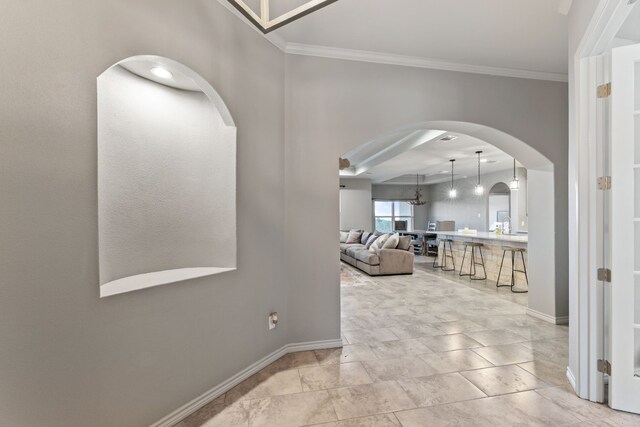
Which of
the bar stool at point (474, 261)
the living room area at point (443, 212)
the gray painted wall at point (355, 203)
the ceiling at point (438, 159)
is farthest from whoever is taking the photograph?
the gray painted wall at point (355, 203)

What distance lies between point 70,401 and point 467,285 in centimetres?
608

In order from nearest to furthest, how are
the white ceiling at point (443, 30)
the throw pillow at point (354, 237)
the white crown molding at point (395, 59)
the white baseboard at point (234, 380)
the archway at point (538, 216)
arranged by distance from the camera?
the white baseboard at point (234, 380) < the white ceiling at point (443, 30) < the white crown molding at point (395, 59) < the archway at point (538, 216) < the throw pillow at point (354, 237)

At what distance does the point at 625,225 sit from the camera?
190 cm

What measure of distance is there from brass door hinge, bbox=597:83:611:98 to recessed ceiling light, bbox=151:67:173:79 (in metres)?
3.09

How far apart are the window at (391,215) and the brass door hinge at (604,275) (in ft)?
37.5

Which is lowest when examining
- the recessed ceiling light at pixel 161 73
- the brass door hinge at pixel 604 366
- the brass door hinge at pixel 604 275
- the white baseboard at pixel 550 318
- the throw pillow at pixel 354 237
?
the white baseboard at pixel 550 318

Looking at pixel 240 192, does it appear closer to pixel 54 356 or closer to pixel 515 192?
pixel 54 356

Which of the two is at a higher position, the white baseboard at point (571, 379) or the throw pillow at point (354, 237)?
the throw pillow at point (354, 237)

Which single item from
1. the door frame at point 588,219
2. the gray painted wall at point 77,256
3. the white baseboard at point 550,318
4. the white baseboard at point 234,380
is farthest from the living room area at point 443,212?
the gray painted wall at point 77,256

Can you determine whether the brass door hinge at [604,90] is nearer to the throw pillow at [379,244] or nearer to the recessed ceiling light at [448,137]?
the recessed ceiling light at [448,137]

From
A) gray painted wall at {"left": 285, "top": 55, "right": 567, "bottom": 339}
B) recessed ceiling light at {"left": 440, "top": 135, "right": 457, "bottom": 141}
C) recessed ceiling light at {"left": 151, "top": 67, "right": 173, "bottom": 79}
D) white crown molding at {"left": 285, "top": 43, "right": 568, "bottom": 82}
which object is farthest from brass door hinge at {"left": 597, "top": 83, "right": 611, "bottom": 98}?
recessed ceiling light at {"left": 440, "top": 135, "right": 457, "bottom": 141}

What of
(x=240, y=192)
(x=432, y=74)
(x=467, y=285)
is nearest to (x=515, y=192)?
(x=467, y=285)

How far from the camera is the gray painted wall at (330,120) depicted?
289 centimetres

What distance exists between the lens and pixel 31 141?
4.13 ft
